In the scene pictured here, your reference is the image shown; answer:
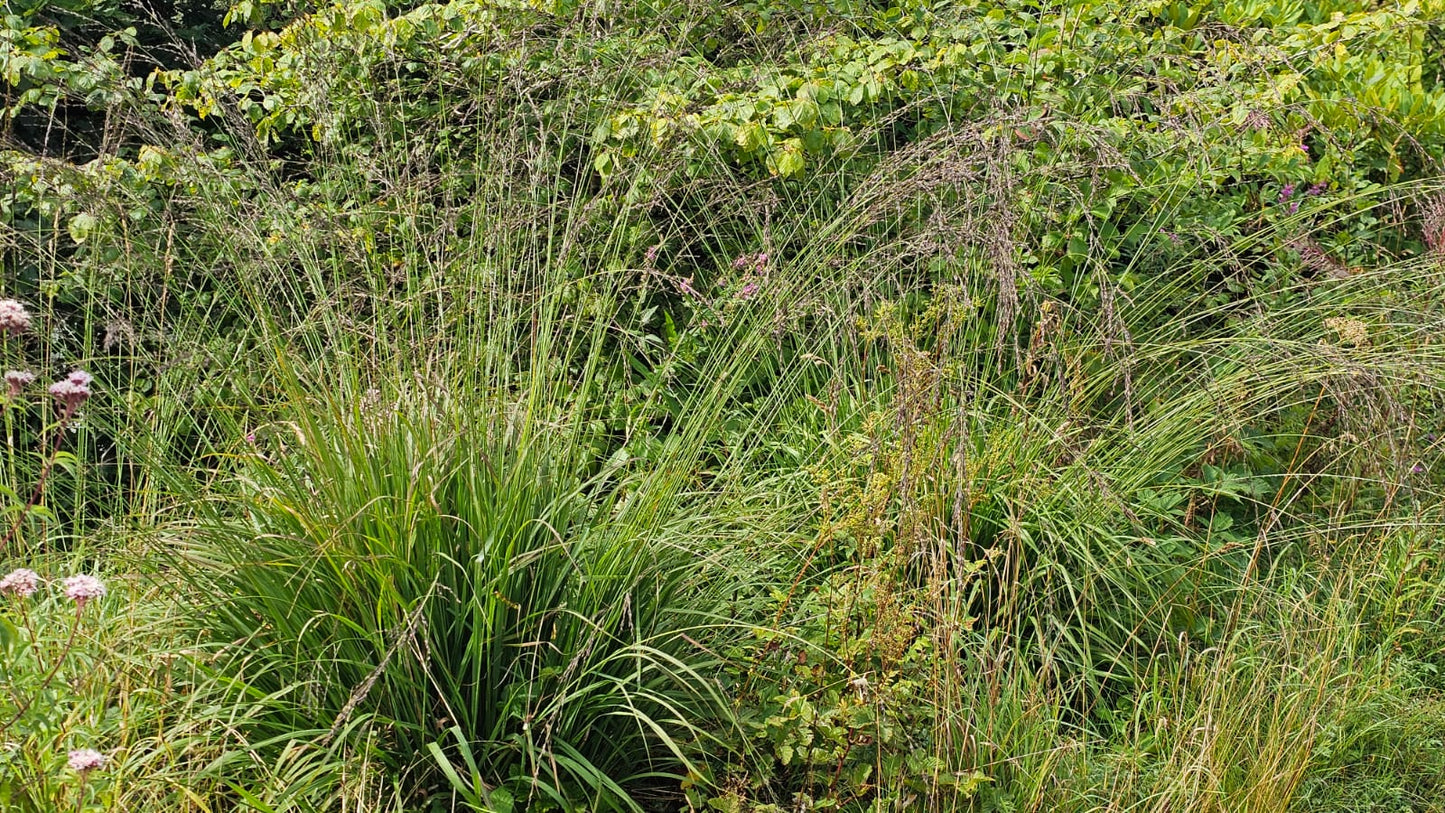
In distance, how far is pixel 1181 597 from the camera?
3.22 metres

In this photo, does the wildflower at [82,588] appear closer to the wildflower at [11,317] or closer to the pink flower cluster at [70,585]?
the pink flower cluster at [70,585]

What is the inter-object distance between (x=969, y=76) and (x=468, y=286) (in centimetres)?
185

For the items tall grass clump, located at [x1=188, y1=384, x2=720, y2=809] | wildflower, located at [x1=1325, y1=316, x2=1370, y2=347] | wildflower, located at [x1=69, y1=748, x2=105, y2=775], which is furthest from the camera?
wildflower, located at [x1=1325, y1=316, x2=1370, y2=347]

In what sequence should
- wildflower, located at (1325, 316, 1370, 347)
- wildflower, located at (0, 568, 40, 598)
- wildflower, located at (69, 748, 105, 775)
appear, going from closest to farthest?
wildflower, located at (69, 748, 105, 775)
wildflower, located at (0, 568, 40, 598)
wildflower, located at (1325, 316, 1370, 347)

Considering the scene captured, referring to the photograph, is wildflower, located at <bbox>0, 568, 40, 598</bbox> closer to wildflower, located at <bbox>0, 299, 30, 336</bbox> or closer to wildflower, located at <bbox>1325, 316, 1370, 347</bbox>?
wildflower, located at <bbox>0, 299, 30, 336</bbox>

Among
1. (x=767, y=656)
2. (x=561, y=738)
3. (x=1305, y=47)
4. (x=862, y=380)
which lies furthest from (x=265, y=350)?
(x=1305, y=47)

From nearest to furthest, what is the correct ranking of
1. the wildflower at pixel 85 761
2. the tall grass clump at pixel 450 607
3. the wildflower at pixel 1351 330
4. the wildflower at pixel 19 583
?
the wildflower at pixel 85 761 → the wildflower at pixel 19 583 → the tall grass clump at pixel 450 607 → the wildflower at pixel 1351 330

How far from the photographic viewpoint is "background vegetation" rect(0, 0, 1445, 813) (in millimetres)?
2377

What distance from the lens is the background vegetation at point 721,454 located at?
7.80 feet

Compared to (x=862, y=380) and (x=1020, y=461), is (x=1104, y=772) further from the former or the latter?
(x=862, y=380)

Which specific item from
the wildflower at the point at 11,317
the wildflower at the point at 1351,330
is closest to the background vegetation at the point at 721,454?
the wildflower at the point at 11,317

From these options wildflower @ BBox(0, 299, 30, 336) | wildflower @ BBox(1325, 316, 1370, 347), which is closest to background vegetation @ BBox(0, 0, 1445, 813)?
wildflower @ BBox(0, 299, 30, 336)

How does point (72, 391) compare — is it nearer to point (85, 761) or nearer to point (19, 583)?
point (19, 583)

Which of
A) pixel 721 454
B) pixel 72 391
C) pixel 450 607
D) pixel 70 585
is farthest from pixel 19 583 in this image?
pixel 721 454
